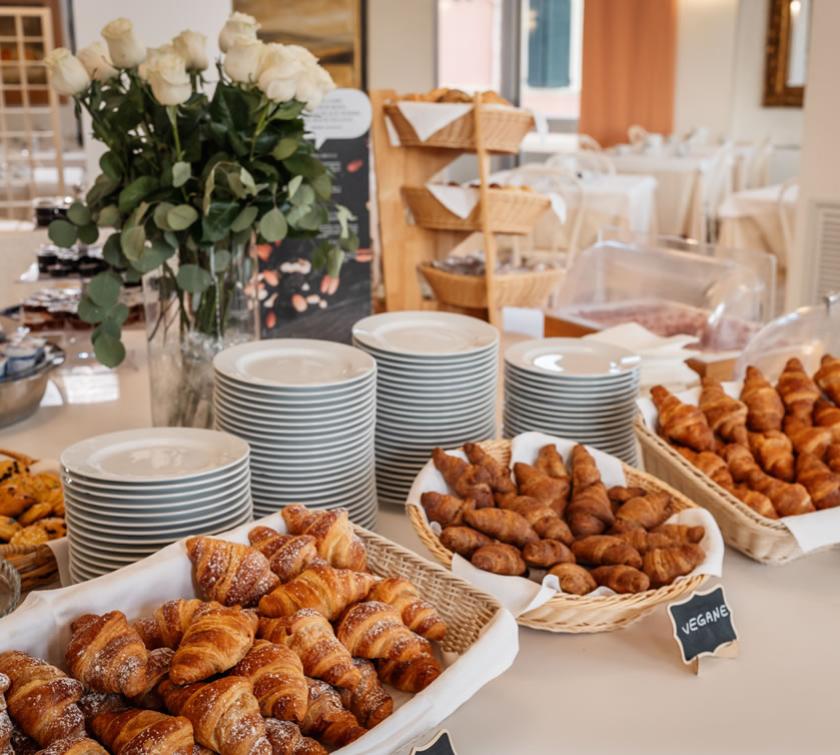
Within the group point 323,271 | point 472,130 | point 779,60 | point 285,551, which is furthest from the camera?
point 779,60

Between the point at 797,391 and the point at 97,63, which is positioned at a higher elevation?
the point at 97,63

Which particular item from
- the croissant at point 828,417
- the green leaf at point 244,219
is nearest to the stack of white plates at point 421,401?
the green leaf at point 244,219

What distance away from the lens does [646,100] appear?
26.3 feet

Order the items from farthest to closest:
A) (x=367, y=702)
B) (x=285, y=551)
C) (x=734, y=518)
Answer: (x=734, y=518), (x=285, y=551), (x=367, y=702)

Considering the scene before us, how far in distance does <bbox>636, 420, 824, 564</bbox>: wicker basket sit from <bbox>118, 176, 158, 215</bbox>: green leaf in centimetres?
69

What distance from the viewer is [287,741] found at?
2.22 ft

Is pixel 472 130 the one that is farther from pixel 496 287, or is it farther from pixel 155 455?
pixel 155 455

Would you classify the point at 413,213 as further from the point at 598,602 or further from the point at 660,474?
the point at 598,602

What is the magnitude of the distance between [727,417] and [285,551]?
632 mm

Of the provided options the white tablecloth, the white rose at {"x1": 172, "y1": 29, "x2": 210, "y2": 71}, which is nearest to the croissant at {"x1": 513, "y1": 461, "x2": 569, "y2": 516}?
the white rose at {"x1": 172, "y1": 29, "x2": 210, "y2": 71}

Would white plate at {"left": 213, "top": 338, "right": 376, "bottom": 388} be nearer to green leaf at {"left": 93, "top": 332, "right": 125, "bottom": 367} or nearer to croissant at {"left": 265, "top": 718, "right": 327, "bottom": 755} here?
green leaf at {"left": 93, "top": 332, "right": 125, "bottom": 367}

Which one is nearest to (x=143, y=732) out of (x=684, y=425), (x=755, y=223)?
(x=684, y=425)

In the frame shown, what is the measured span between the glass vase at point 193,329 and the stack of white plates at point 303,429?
0.61 feet

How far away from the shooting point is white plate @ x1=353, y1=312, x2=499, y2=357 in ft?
4.23
